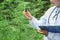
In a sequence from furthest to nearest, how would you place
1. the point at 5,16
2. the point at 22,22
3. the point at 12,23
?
the point at 5,16, the point at 12,23, the point at 22,22

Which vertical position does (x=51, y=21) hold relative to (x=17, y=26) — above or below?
above

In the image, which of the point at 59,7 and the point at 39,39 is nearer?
the point at 59,7

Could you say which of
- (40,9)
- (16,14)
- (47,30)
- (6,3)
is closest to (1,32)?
(16,14)

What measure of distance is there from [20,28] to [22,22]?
6.9 inches

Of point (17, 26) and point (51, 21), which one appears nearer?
point (51, 21)

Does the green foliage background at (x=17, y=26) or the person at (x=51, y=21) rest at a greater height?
the person at (x=51, y=21)

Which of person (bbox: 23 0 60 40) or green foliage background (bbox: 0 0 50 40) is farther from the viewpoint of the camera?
green foliage background (bbox: 0 0 50 40)

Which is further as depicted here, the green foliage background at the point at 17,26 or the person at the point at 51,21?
the green foliage background at the point at 17,26

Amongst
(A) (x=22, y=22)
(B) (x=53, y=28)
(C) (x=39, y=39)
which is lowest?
(C) (x=39, y=39)

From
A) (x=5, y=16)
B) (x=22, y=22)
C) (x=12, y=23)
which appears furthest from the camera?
(x=5, y=16)

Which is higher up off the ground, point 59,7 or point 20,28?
point 59,7

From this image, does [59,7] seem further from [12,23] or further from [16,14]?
[12,23]

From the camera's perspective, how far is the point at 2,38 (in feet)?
20.4

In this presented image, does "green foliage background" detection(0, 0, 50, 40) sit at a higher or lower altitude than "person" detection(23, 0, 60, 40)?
lower
